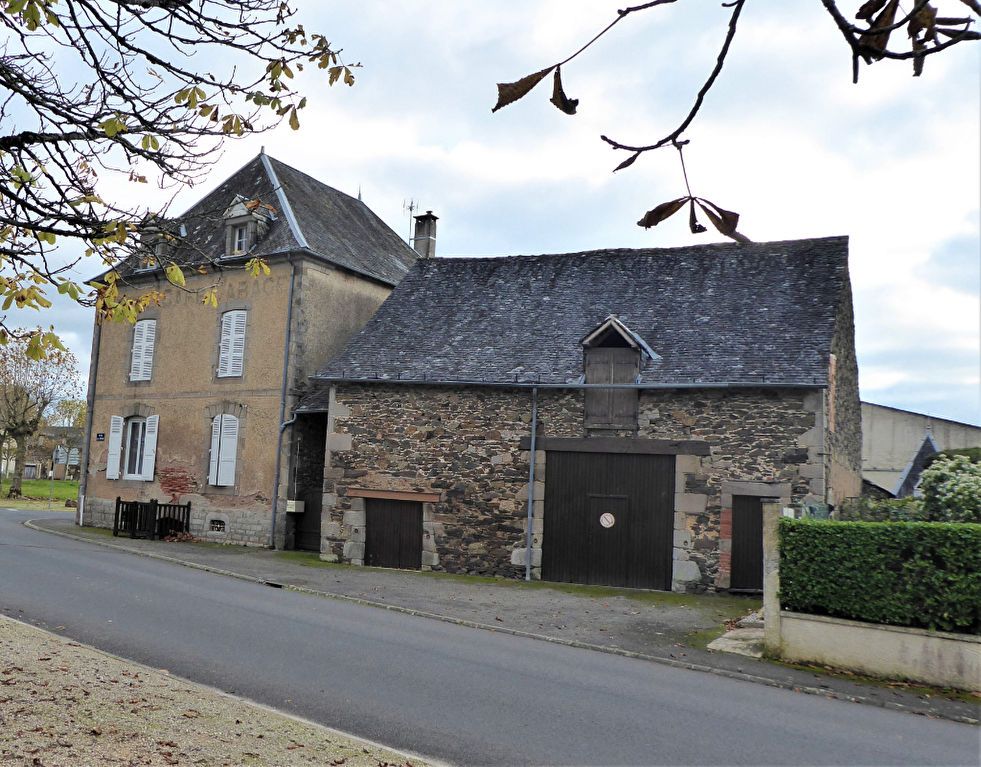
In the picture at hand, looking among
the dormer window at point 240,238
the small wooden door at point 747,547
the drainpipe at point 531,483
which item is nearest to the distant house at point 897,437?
the small wooden door at point 747,547

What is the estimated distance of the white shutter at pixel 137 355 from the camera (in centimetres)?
2356

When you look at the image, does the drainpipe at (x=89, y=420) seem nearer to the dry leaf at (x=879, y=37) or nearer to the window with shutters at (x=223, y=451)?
the window with shutters at (x=223, y=451)

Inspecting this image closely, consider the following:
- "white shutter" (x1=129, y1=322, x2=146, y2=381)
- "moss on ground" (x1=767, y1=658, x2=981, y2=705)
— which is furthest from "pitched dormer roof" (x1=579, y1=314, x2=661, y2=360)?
"white shutter" (x1=129, y1=322, x2=146, y2=381)

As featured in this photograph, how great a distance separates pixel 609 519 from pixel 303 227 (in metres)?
11.0

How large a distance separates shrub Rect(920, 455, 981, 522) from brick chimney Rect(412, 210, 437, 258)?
17503mm

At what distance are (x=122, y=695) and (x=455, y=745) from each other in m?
2.68

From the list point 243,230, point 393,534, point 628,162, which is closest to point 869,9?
point 628,162

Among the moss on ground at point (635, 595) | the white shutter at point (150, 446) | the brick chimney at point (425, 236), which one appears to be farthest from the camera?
the brick chimney at point (425, 236)

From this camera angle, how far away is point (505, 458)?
1712 cm

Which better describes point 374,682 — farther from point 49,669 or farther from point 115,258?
point 115,258

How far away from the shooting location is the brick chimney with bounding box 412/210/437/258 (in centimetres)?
2731

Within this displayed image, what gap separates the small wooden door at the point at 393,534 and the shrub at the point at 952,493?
9385 millimetres

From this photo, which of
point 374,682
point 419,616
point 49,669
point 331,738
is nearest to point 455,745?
point 331,738

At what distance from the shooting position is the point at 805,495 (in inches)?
584
